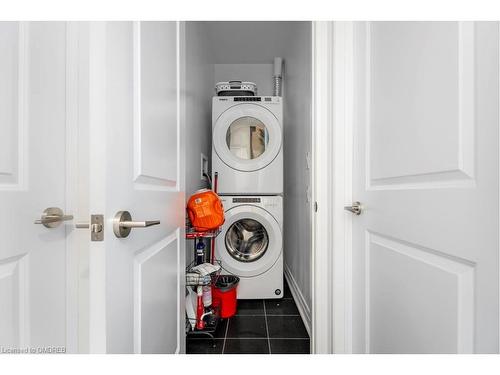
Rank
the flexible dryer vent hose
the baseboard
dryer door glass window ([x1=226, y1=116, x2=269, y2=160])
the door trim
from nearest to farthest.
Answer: the door trim < the baseboard < dryer door glass window ([x1=226, y1=116, x2=269, y2=160]) < the flexible dryer vent hose

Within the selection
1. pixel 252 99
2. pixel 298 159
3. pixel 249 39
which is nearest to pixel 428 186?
pixel 298 159

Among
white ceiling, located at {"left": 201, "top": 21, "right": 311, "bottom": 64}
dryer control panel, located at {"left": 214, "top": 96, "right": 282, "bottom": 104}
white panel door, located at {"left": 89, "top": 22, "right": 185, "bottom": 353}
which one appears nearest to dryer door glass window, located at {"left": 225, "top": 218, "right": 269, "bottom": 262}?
dryer control panel, located at {"left": 214, "top": 96, "right": 282, "bottom": 104}

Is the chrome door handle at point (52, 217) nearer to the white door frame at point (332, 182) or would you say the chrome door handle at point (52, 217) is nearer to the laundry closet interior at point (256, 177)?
the white door frame at point (332, 182)

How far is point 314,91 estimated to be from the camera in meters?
1.11

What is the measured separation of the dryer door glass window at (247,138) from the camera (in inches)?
85.3

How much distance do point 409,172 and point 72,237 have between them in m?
0.96

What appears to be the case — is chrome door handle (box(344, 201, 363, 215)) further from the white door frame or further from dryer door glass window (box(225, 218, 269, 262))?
dryer door glass window (box(225, 218, 269, 262))

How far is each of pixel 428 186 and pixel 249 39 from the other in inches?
96.2

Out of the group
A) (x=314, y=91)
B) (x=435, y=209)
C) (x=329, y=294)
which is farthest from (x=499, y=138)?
(x=329, y=294)

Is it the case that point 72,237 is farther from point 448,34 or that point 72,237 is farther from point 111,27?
point 448,34

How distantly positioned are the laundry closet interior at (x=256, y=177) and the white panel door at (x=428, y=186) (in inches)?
32.0

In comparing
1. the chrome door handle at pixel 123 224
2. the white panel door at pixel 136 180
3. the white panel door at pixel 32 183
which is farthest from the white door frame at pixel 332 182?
the white panel door at pixel 32 183

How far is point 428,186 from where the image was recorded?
644 mm

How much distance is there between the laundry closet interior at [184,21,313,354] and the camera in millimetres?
1776
